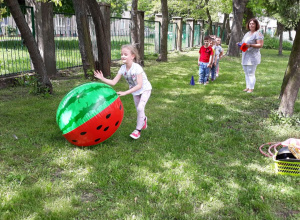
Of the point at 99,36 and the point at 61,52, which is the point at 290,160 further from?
the point at 61,52

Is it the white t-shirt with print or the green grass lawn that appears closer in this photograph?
the green grass lawn

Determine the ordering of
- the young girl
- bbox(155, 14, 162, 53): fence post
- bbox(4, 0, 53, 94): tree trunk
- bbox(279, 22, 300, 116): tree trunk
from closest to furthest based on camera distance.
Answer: the young girl → bbox(279, 22, 300, 116): tree trunk → bbox(4, 0, 53, 94): tree trunk → bbox(155, 14, 162, 53): fence post

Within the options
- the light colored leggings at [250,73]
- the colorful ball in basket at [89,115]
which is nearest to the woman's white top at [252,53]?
the light colored leggings at [250,73]

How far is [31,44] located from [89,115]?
404 centimetres

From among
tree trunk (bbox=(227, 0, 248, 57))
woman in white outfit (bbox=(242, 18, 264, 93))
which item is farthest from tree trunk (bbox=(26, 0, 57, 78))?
tree trunk (bbox=(227, 0, 248, 57))

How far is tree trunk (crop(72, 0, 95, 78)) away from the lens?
9148 millimetres

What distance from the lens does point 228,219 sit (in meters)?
3.10

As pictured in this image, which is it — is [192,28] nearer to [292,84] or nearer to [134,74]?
[292,84]

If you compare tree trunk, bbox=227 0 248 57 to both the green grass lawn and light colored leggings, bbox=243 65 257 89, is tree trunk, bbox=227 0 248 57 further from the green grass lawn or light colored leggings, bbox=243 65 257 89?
the green grass lawn

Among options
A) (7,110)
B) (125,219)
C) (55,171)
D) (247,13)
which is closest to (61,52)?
(7,110)

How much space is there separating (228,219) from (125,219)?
1117 mm

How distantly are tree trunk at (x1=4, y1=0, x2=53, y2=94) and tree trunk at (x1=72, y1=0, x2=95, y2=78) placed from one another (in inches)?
86.8

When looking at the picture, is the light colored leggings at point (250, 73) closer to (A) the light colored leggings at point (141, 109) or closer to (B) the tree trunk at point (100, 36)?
(A) the light colored leggings at point (141, 109)

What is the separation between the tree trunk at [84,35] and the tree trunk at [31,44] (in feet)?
7.24
